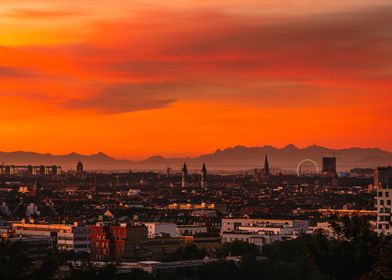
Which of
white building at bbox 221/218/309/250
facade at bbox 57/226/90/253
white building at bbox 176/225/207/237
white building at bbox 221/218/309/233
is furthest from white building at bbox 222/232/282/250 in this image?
facade at bbox 57/226/90/253

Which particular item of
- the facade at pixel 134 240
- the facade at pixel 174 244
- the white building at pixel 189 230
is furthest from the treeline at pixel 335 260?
the white building at pixel 189 230

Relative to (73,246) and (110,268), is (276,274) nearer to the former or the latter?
(73,246)

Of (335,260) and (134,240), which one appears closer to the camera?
(335,260)

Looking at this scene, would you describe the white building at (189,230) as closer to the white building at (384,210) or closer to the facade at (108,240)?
the facade at (108,240)

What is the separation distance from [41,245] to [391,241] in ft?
258

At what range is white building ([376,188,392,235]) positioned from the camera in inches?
3612

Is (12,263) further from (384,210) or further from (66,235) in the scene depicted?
(66,235)

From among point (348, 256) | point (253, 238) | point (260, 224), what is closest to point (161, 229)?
point (260, 224)

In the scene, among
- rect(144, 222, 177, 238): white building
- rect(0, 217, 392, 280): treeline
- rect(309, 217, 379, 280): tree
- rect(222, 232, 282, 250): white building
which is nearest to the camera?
rect(0, 217, 392, 280): treeline

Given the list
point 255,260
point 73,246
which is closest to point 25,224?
point 73,246

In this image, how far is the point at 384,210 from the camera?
93.7m

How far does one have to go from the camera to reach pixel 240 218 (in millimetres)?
160375

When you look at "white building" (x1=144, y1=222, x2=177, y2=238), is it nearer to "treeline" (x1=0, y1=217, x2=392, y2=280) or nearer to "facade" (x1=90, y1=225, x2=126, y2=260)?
"facade" (x1=90, y1=225, x2=126, y2=260)

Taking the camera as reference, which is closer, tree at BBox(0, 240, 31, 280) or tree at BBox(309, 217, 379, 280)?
tree at BBox(0, 240, 31, 280)
